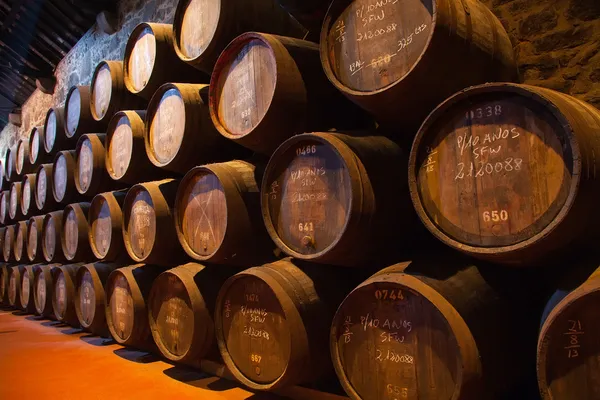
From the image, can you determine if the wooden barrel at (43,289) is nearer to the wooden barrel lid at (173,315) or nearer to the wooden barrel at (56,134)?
the wooden barrel at (56,134)

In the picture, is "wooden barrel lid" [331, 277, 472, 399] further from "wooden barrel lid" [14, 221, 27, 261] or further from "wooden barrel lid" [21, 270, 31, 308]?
"wooden barrel lid" [14, 221, 27, 261]

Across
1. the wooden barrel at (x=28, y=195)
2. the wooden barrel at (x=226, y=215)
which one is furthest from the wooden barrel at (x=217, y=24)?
the wooden barrel at (x=28, y=195)

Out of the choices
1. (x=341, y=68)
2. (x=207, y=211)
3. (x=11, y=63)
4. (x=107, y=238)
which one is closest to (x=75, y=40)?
(x=11, y=63)

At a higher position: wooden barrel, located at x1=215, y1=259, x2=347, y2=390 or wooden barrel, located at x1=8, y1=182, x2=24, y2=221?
wooden barrel, located at x1=8, y1=182, x2=24, y2=221

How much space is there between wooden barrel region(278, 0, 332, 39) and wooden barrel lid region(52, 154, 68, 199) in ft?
12.3

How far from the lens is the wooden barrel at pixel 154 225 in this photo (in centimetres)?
370

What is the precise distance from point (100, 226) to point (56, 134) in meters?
2.09

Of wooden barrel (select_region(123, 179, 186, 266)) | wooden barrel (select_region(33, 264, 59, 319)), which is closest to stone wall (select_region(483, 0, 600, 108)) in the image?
wooden barrel (select_region(123, 179, 186, 266))

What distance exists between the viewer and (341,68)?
7.88 ft

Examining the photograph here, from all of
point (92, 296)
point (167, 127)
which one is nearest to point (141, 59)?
point (167, 127)

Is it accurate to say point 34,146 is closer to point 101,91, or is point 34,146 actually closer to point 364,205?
point 101,91

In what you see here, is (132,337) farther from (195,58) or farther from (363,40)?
(363,40)

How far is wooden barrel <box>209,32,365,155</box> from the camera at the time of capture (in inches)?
107

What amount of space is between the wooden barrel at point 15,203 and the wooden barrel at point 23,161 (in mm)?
226
